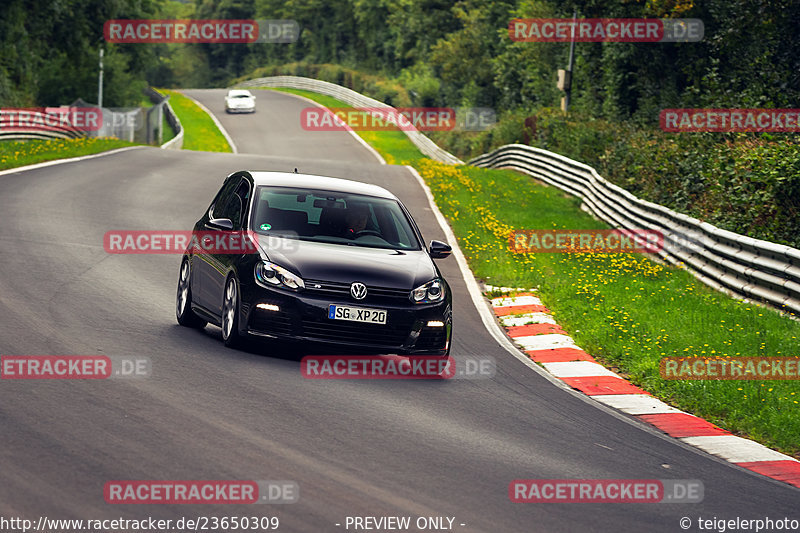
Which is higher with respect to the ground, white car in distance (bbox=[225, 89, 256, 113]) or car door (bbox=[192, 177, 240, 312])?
white car in distance (bbox=[225, 89, 256, 113])

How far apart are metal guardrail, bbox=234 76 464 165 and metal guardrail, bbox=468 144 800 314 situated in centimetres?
2160

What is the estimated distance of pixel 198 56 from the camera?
493ft

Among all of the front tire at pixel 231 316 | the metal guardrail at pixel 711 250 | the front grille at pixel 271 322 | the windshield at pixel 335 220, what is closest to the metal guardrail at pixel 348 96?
the metal guardrail at pixel 711 250

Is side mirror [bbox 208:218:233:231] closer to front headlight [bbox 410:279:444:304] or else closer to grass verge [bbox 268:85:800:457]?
front headlight [bbox 410:279:444:304]

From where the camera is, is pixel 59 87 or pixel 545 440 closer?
pixel 545 440

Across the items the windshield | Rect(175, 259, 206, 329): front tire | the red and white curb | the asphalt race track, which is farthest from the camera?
Rect(175, 259, 206, 329): front tire

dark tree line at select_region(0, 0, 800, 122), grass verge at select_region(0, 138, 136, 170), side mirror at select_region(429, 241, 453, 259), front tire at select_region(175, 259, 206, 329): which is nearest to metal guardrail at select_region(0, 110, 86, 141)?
grass verge at select_region(0, 138, 136, 170)

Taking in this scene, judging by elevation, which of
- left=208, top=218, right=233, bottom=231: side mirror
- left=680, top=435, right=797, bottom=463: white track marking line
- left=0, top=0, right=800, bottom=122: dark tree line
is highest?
left=0, top=0, right=800, bottom=122: dark tree line

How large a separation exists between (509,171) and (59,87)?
108 feet

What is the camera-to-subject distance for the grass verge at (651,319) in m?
10.1

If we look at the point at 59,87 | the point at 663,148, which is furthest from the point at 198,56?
the point at 663,148

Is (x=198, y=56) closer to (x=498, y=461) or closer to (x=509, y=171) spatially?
(x=509, y=171)

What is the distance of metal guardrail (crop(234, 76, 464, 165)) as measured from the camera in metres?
54.7

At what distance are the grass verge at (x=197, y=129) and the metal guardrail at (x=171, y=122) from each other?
0.63 meters
